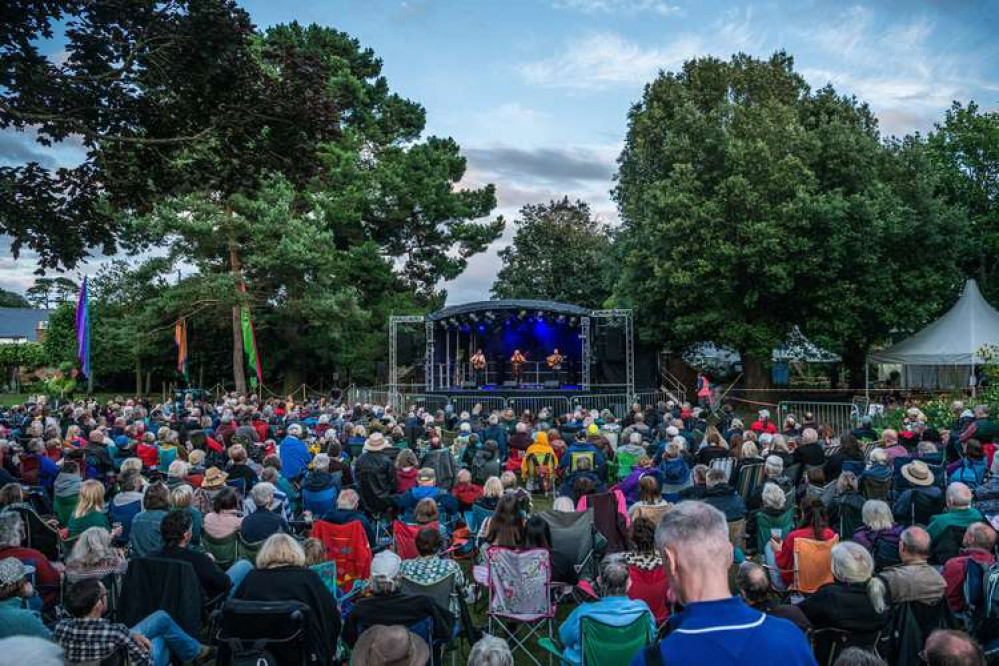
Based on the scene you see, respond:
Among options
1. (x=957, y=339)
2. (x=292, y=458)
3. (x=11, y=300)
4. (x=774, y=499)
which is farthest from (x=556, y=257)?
(x=11, y=300)

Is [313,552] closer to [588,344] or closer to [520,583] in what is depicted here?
[520,583]

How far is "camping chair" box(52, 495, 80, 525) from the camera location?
22.7 ft

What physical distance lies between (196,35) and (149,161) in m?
1.46

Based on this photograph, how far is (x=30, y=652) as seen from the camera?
1498 millimetres

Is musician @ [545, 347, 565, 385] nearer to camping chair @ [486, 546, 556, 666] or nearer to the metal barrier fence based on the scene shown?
the metal barrier fence

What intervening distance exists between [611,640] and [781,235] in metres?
17.9

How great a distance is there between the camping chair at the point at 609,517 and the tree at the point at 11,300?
94.6 metres

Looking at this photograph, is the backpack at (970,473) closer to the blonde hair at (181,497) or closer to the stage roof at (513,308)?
the blonde hair at (181,497)

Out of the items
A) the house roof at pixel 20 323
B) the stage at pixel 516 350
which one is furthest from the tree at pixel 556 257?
the house roof at pixel 20 323

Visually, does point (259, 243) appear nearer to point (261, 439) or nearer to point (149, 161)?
point (261, 439)

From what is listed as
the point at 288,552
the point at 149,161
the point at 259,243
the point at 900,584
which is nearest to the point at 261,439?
the point at 149,161

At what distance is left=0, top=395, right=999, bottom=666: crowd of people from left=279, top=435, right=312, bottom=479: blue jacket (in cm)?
3

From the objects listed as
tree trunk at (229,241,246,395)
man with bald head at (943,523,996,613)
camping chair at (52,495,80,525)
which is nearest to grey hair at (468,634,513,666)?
man with bald head at (943,523,996,613)

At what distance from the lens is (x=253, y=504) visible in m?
6.25
